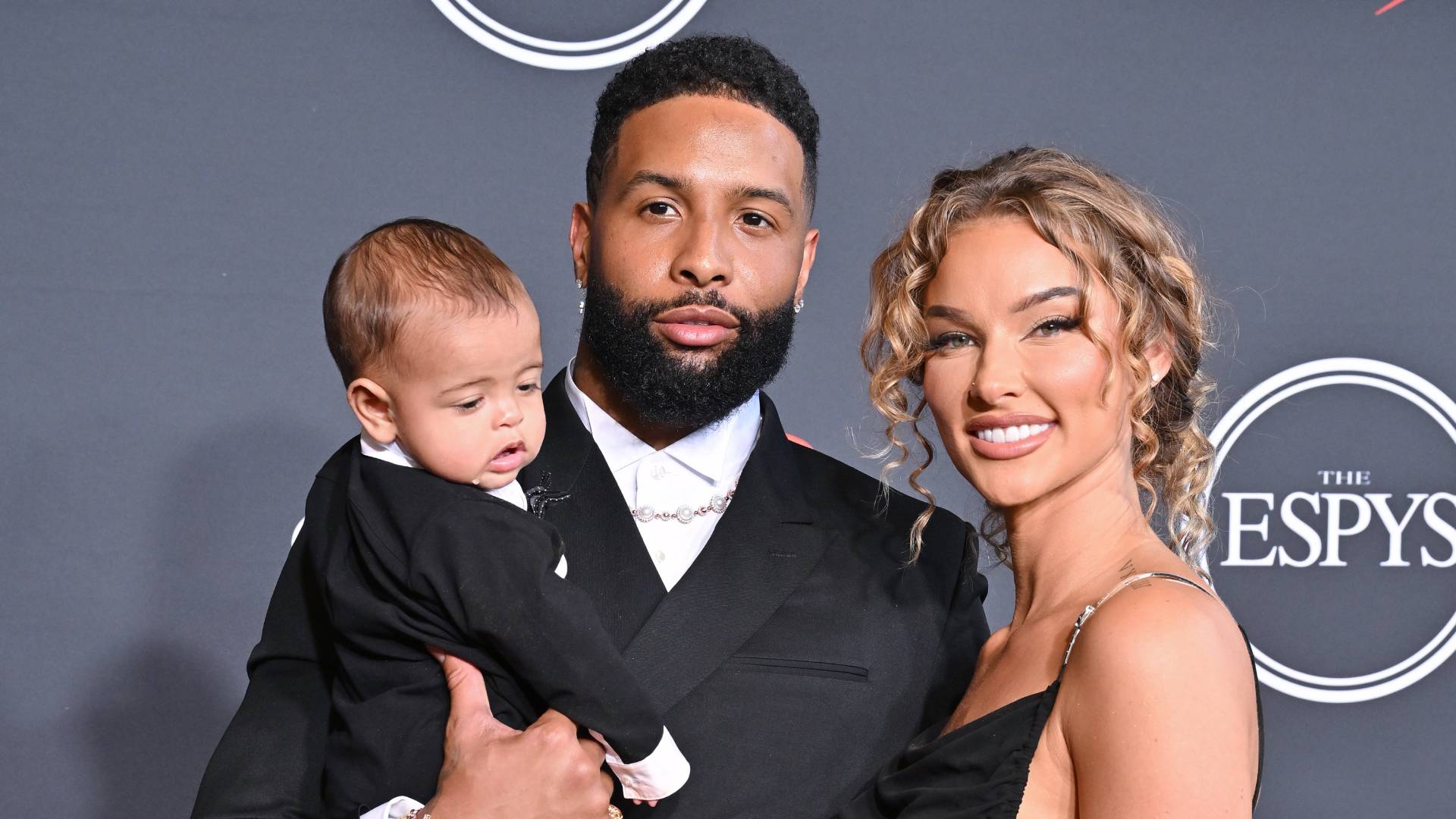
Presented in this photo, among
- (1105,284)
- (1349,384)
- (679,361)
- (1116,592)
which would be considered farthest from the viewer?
(1349,384)


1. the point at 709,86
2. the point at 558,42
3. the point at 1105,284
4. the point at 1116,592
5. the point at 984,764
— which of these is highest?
the point at 558,42

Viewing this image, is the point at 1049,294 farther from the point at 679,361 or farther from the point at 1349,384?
the point at 1349,384

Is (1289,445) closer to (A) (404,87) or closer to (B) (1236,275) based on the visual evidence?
(B) (1236,275)

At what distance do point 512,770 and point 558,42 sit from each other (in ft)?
6.13

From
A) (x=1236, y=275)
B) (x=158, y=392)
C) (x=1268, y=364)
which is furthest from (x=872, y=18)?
(x=158, y=392)

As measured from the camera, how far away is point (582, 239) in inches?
84.7

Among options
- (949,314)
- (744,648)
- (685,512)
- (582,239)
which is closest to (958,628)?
(744,648)

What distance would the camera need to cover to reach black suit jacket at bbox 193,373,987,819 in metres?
1.73

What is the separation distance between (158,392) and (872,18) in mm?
1849

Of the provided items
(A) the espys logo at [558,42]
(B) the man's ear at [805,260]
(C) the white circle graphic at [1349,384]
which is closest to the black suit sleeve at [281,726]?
(B) the man's ear at [805,260]

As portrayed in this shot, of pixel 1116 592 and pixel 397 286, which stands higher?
pixel 397 286

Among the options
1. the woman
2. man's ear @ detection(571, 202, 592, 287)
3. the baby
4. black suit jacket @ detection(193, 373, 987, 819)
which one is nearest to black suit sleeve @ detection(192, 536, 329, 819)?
black suit jacket @ detection(193, 373, 987, 819)

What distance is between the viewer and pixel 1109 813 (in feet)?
4.35

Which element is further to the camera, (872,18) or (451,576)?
(872,18)
